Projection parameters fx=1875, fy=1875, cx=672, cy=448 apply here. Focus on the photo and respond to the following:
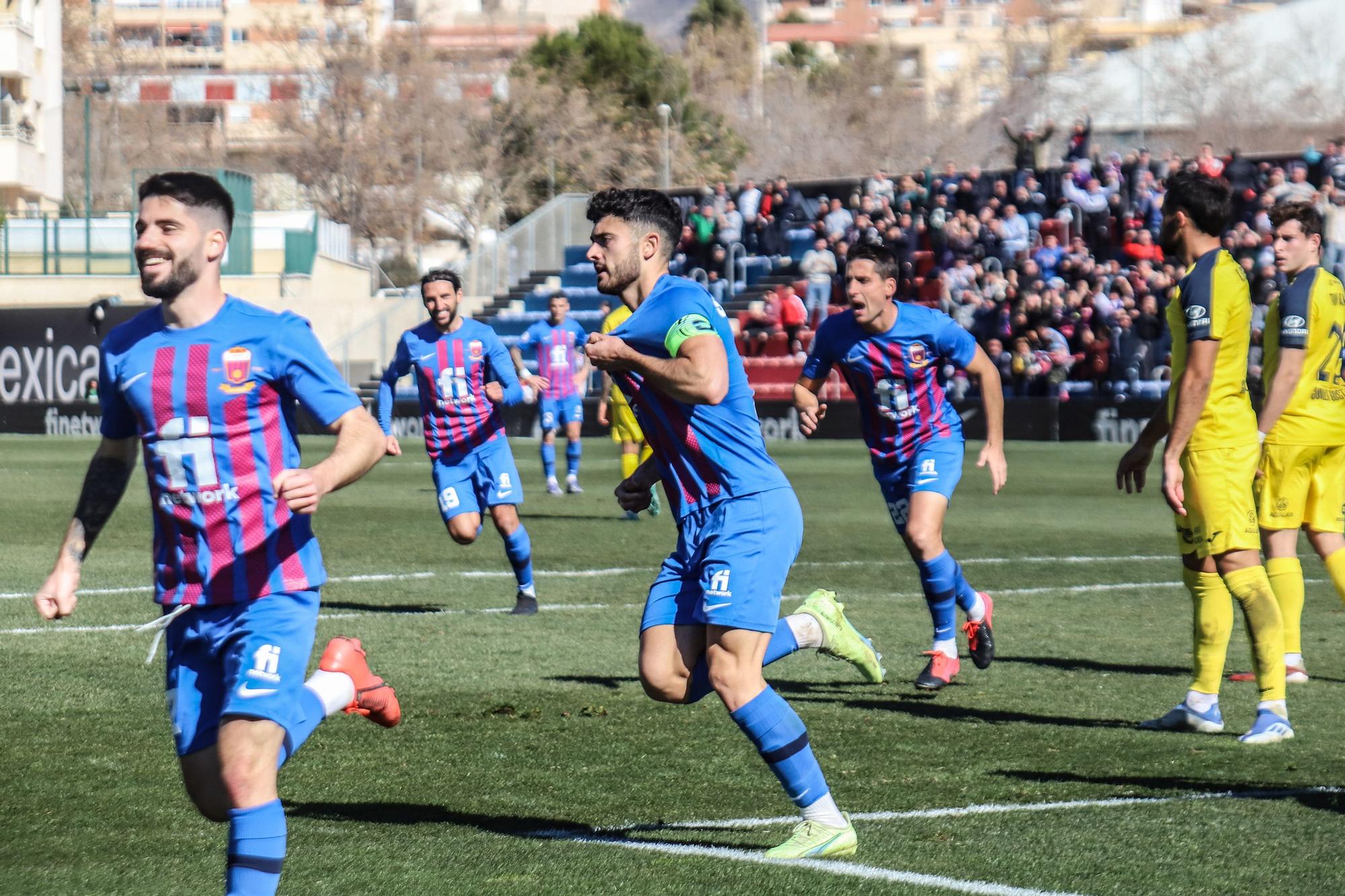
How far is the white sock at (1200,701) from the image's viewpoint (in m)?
7.60

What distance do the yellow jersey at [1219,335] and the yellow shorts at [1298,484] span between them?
1051 millimetres

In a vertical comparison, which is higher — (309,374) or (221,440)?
(309,374)

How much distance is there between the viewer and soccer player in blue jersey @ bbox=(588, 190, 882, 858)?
17.9ft

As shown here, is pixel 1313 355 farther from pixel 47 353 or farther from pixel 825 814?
pixel 47 353

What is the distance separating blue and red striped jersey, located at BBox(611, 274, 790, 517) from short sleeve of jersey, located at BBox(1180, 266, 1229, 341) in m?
2.21

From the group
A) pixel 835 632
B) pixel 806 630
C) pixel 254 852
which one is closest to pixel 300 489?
pixel 254 852

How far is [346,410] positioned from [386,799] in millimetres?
1993

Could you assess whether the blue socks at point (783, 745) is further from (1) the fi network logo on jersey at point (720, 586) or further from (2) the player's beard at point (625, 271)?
(2) the player's beard at point (625, 271)

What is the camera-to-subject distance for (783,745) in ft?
18.0

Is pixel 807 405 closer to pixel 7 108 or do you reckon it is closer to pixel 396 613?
pixel 396 613

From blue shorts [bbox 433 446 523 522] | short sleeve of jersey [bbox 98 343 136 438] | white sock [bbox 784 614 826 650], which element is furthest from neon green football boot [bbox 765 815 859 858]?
blue shorts [bbox 433 446 523 522]

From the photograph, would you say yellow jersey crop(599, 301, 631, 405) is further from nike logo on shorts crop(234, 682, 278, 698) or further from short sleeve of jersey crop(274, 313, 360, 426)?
nike logo on shorts crop(234, 682, 278, 698)

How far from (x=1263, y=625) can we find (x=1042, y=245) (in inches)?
989

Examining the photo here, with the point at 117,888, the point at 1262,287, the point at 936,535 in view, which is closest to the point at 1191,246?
the point at 936,535
